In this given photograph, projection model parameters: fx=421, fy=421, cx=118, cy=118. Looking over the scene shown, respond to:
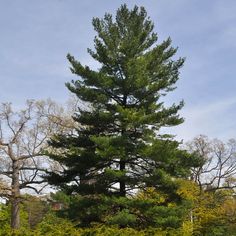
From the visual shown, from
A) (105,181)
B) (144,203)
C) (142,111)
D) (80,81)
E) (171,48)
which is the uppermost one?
(171,48)

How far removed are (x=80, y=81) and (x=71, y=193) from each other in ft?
18.0

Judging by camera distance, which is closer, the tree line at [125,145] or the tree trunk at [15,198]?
the tree line at [125,145]

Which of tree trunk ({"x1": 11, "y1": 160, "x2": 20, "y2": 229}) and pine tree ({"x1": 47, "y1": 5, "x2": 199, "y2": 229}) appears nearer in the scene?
pine tree ({"x1": 47, "y1": 5, "x2": 199, "y2": 229})

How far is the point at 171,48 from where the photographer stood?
22062 mm

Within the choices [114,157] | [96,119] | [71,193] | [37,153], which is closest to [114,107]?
[96,119]

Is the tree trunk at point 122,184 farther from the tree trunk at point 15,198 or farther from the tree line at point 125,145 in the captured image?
the tree trunk at point 15,198

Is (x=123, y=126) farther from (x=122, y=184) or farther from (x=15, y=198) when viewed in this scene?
(x=15, y=198)

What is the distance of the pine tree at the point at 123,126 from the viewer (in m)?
18.3

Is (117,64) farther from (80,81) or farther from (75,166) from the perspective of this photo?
(75,166)

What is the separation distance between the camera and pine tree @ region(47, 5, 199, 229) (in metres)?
18.3

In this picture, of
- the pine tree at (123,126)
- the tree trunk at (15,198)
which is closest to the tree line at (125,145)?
the pine tree at (123,126)

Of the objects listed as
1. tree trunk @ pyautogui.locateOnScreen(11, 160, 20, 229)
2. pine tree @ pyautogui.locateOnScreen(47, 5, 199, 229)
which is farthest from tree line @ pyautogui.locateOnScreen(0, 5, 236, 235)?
tree trunk @ pyautogui.locateOnScreen(11, 160, 20, 229)

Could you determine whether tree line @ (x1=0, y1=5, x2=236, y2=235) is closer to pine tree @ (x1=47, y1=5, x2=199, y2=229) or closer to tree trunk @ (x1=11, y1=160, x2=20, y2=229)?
pine tree @ (x1=47, y1=5, x2=199, y2=229)

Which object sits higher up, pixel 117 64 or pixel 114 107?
pixel 117 64
